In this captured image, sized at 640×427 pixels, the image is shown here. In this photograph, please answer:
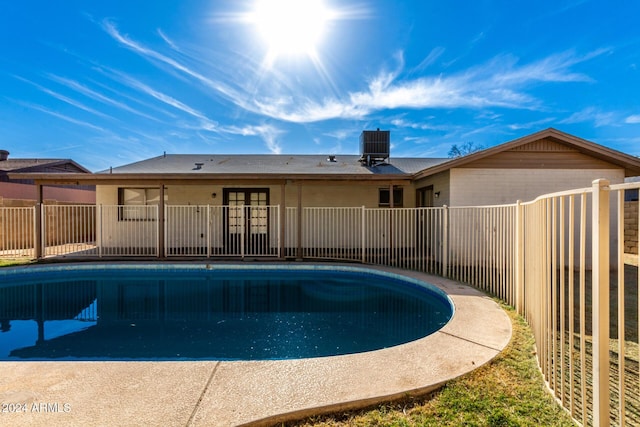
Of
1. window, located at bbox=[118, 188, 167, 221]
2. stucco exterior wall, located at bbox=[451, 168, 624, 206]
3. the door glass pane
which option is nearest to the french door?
the door glass pane

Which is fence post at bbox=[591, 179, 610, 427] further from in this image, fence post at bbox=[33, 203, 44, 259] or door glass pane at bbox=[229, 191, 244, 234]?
fence post at bbox=[33, 203, 44, 259]

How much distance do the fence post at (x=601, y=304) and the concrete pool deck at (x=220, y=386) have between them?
1.15m

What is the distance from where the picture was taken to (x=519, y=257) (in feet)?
16.2

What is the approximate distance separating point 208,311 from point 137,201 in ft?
26.1

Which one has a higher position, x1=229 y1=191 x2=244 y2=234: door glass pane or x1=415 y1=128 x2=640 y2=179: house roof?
x1=415 y1=128 x2=640 y2=179: house roof

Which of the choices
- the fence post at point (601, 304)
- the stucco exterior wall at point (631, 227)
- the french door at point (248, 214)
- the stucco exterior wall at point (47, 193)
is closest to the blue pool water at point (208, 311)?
the fence post at point (601, 304)

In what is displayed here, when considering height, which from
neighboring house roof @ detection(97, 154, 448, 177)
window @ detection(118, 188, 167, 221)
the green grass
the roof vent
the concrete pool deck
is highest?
the roof vent

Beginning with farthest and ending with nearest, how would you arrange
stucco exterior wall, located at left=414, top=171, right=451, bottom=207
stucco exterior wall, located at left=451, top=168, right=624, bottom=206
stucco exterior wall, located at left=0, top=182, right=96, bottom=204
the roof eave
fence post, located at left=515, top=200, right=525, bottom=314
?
1. stucco exterior wall, located at left=0, top=182, right=96, bottom=204
2. the roof eave
3. stucco exterior wall, located at left=414, top=171, right=451, bottom=207
4. stucco exterior wall, located at left=451, top=168, right=624, bottom=206
5. fence post, located at left=515, top=200, right=525, bottom=314

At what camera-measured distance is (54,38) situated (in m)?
10.5

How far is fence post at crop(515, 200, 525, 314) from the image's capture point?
16.1 ft

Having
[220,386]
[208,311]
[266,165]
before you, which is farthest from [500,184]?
[220,386]

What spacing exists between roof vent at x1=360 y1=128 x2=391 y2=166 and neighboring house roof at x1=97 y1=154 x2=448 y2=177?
45 cm

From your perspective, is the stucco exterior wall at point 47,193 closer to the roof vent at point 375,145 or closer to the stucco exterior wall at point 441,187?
the roof vent at point 375,145

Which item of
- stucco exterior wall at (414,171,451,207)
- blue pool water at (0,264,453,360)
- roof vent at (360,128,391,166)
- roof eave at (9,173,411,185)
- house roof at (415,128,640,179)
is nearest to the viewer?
blue pool water at (0,264,453,360)
